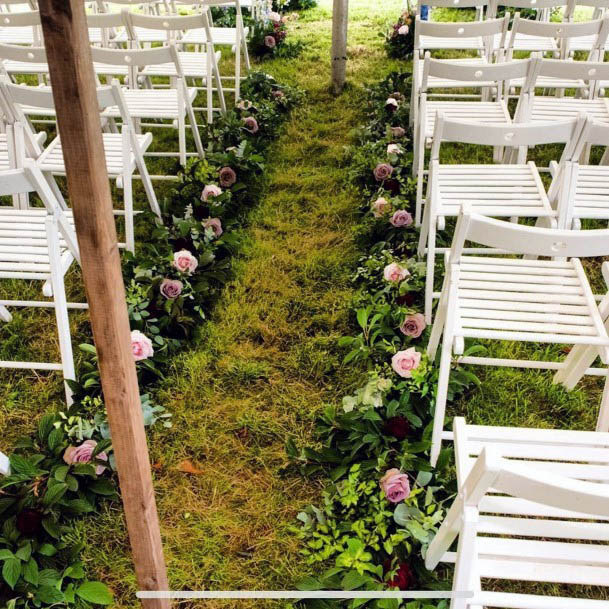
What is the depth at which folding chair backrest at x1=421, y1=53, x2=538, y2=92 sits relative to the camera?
12.7 ft

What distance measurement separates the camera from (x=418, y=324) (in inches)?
129

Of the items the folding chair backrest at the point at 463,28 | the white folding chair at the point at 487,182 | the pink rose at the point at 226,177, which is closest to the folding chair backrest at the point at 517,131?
the white folding chair at the point at 487,182

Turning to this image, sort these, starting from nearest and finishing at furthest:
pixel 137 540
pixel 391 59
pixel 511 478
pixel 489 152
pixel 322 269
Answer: pixel 511 478 < pixel 137 540 < pixel 322 269 < pixel 489 152 < pixel 391 59

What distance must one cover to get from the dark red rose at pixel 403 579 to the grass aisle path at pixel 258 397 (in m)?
0.37

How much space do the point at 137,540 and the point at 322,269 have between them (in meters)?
2.43

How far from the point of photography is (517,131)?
10.4 ft

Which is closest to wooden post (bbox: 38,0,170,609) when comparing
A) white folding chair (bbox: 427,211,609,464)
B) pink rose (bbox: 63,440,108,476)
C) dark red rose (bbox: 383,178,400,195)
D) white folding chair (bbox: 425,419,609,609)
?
pink rose (bbox: 63,440,108,476)

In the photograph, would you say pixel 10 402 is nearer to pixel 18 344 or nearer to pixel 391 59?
pixel 18 344

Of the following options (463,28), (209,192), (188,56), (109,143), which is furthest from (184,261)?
(188,56)

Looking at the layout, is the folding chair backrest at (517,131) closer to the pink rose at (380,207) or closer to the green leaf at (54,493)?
the pink rose at (380,207)

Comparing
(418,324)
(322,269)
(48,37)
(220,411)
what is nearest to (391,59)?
(322,269)

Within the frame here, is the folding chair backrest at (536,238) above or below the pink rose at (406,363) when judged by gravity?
above

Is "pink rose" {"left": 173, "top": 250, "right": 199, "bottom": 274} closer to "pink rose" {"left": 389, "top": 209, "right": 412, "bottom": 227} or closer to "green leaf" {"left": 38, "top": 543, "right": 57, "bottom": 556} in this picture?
"pink rose" {"left": 389, "top": 209, "right": 412, "bottom": 227}

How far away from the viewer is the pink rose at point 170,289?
3533mm
